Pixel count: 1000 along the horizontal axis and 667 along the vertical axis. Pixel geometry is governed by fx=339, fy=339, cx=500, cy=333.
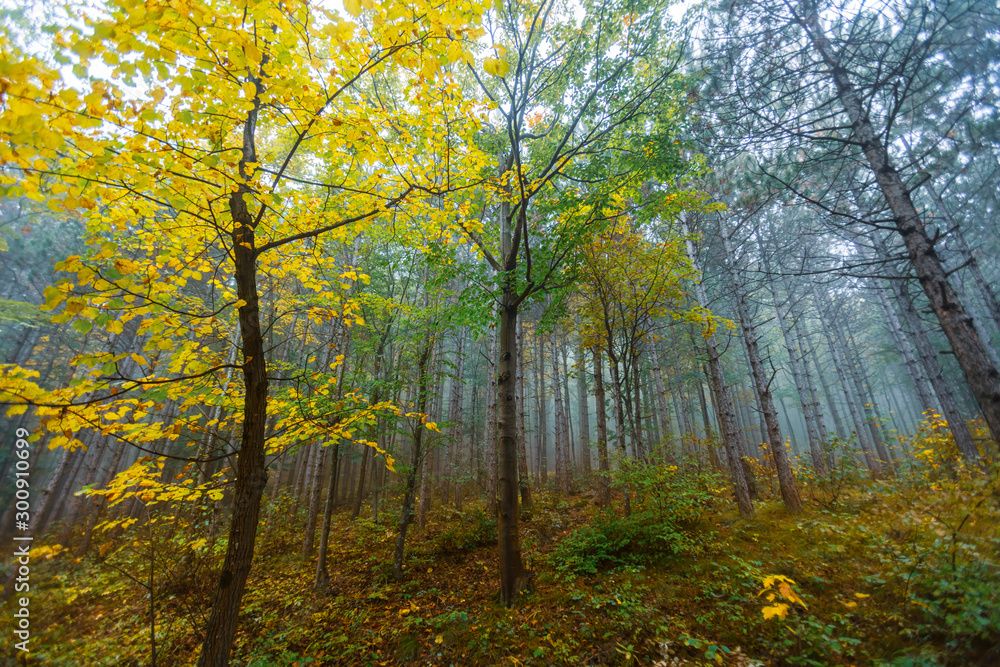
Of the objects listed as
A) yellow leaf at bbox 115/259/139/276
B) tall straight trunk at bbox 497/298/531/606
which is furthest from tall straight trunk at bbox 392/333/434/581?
yellow leaf at bbox 115/259/139/276

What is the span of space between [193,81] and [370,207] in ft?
5.01

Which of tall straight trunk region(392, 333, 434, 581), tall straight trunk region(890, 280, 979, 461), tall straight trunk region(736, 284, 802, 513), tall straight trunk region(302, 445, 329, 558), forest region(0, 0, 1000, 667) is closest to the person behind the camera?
forest region(0, 0, 1000, 667)

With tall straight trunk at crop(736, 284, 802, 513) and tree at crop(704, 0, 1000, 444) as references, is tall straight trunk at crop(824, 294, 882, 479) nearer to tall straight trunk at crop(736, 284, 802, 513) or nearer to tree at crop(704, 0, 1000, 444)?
tall straight trunk at crop(736, 284, 802, 513)


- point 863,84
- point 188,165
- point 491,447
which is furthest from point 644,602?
point 863,84

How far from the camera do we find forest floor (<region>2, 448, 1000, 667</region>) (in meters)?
3.43

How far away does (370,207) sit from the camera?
3.66m

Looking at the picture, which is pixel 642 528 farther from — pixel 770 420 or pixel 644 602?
pixel 770 420

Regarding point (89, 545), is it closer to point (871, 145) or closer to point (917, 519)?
point (917, 519)

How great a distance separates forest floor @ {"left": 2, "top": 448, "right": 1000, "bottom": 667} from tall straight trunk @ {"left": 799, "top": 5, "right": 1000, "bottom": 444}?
42.8 inches

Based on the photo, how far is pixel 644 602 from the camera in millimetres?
4754

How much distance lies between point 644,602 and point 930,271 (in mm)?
5694

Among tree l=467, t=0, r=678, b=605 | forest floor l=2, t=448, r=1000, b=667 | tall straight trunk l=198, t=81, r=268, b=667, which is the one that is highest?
tree l=467, t=0, r=678, b=605

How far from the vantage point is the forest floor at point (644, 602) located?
3.43 metres

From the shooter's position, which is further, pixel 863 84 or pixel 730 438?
pixel 730 438
